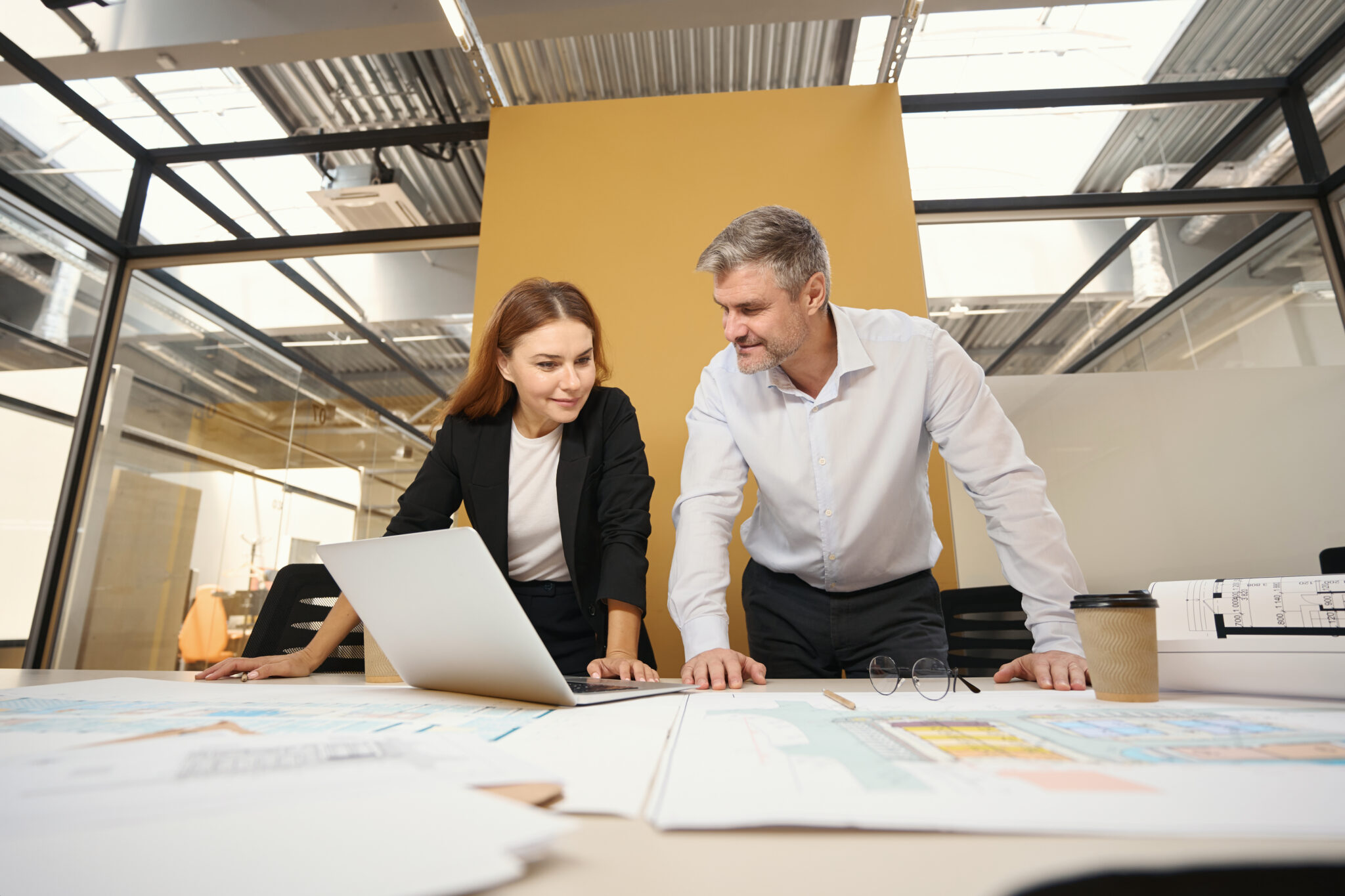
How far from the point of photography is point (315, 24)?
9.14 feet

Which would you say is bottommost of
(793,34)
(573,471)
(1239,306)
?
(573,471)

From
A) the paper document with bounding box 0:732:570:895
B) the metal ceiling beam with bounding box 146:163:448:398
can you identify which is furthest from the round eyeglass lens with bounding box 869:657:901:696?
the metal ceiling beam with bounding box 146:163:448:398

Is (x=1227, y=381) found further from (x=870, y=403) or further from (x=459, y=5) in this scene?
(x=459, y=5)

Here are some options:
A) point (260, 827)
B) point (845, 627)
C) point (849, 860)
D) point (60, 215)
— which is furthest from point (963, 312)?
point (60, 215)

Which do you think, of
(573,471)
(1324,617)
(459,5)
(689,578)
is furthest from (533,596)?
(459,5)

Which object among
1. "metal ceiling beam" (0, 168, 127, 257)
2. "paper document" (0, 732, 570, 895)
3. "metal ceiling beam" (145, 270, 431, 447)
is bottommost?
"paper document" (0, 732, 570, 895)

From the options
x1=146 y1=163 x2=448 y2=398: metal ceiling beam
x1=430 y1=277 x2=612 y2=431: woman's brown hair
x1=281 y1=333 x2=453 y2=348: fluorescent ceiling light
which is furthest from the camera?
x1=281 y1=333 x2=453 y2=348: fluorescent ceiling light

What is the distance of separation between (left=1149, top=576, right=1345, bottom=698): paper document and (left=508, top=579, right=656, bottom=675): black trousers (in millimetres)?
992

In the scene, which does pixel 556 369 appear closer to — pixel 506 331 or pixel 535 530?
pixel 506 331

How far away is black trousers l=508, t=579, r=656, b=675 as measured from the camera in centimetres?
152

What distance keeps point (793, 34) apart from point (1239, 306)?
8.13 feet

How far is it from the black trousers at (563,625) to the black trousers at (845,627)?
304 mm

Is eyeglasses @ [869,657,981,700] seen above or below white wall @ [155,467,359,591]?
below

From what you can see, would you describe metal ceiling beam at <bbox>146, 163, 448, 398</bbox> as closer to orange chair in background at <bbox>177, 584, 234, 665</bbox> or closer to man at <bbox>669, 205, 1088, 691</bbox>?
orange chair in background at <bbox>177, 584, 234, 665</bbox>
